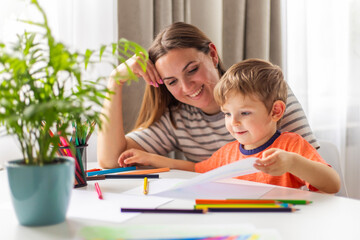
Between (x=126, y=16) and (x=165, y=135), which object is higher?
(x=126, y=16)

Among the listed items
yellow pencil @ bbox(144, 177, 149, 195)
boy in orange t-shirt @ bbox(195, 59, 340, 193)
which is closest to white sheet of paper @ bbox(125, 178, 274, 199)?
yellow pencil @ bbox(144, 177, 149, 195)

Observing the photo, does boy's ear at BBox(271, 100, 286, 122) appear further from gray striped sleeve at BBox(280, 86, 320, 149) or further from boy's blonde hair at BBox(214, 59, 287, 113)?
gray striped sleeve at BBox(280, 86, 320, 149)

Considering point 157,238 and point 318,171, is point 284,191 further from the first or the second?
point 157,238

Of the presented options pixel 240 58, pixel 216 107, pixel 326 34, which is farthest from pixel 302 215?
pixel 326 34

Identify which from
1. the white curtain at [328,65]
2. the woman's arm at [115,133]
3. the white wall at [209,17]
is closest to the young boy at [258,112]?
the woman's arm at [115,133]

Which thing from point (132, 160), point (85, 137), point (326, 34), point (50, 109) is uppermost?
point (326, 34)

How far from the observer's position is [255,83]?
110cm

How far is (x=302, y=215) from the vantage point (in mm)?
724

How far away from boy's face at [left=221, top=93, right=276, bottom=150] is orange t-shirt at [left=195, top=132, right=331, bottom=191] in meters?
0.06

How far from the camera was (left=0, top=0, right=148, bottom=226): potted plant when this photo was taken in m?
0.60

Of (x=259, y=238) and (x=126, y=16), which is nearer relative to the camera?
(x=259, y=238)

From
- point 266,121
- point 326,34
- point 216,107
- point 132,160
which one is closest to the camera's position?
point 266,121

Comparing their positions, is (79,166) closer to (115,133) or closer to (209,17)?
(115,133)

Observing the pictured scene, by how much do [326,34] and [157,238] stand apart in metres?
2.24
